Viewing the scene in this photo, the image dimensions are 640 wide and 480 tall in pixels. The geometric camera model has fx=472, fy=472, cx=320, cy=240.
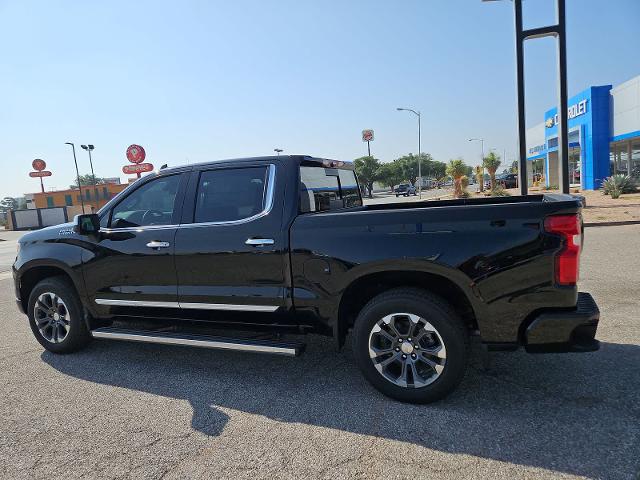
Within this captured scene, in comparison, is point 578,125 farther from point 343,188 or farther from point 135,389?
point 135,389

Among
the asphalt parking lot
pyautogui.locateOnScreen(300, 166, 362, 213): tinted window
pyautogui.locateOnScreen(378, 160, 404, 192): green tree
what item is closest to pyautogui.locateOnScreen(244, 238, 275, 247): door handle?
pyautogui.locateOnScreen(300, 166, 362, 213): tinted window

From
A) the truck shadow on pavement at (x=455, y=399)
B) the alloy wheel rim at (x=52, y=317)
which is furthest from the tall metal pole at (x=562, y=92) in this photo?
the alloy wheel rim at (x=52, y=317)

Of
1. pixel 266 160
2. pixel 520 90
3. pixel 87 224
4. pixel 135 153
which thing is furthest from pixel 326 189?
pixel 135 153

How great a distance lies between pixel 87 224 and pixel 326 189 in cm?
228

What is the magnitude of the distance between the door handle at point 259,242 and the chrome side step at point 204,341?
0.79 meters

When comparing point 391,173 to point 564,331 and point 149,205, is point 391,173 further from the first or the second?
point 564,331

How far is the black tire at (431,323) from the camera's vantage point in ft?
10.7

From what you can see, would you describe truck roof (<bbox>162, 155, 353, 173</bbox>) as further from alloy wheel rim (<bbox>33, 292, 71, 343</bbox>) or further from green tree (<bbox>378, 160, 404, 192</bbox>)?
green tree (<bbox>378, 160, 404, 192</bbox>)

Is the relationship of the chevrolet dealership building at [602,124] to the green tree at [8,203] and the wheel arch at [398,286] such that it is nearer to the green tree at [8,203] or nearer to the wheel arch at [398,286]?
the wheel arch at [398,286]

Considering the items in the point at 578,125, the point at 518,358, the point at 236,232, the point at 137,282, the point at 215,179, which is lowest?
the point at 518,358

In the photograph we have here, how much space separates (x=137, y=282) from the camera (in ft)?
14.3

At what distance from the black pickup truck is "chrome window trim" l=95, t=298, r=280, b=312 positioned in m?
0.01

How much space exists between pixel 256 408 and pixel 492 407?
1.71m

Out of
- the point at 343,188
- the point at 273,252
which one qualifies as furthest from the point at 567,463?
the point at 343,188
